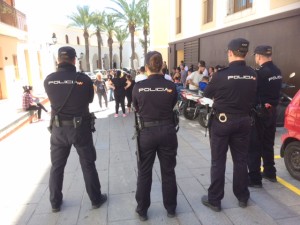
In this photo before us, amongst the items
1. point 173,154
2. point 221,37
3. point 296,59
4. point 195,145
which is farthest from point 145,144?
point 221,37

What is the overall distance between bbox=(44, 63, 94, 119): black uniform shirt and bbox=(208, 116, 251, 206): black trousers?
1.60 meters

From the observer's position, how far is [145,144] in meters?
2.99

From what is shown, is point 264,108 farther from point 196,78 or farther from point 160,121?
point 196,78

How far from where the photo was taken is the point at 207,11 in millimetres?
13602

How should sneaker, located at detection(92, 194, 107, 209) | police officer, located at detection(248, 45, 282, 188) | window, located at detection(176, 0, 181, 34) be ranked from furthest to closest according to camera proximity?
window, located at detection(176, 0, 181, 34) < police officer, located at detection(248, 45, 282, 188) < sneaker, located at detection(92, 194, 107, 209)

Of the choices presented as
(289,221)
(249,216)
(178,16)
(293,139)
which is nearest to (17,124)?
(249,216)

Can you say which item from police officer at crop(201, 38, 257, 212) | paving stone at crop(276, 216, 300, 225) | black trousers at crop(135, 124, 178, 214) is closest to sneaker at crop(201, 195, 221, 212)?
police officer at crop(201, 38, 257, 212)

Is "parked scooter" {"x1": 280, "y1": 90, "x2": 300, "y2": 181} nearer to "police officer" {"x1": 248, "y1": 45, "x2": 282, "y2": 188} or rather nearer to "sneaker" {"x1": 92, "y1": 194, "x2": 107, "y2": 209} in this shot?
"police officer" {"x1": 248, "y1": 45, "x2": 282, "y2": 188}

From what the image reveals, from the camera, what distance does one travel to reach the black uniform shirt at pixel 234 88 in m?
3.06

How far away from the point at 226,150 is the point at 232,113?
1.50ft

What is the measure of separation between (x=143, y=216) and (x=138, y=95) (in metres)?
1.46

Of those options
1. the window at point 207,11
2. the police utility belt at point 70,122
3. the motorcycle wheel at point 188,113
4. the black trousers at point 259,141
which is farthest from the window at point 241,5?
the police utility belt at point 70,122

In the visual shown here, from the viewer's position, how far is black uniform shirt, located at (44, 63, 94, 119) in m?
3.17

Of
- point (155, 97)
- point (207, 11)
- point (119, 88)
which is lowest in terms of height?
point (119, 88)
